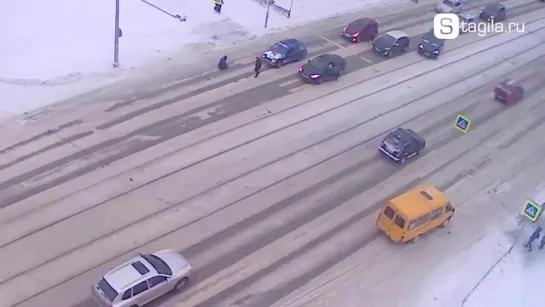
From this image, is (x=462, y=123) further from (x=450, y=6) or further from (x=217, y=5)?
(x=450, y=6)

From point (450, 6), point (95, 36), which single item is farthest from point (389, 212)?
point (450, 6)

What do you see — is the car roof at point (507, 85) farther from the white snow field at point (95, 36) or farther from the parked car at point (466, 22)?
the white snow field at point (95, 36)

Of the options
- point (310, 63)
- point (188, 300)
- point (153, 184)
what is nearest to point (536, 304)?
point (188, 300)

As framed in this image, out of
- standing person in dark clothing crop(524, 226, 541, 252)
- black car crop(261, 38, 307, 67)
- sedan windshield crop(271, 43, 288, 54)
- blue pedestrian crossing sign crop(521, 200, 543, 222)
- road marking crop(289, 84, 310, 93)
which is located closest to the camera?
blue pedestrian crossing sign crop(521, 200, 543, 222)

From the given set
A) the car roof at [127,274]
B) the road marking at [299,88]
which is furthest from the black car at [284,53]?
the car roof at [127,274]

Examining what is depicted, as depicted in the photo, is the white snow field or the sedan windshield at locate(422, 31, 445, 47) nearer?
the white snow field

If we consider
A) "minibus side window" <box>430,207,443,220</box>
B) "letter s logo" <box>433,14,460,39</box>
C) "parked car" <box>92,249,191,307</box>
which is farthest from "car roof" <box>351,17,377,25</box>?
"parked car" <box>92,249,191,307</box>

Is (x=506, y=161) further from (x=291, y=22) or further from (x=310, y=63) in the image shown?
(x=291, y=22)

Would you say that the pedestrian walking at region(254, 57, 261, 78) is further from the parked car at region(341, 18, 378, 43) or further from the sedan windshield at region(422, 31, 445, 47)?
the sedan windshield at region(422, 31, 445, 47)
